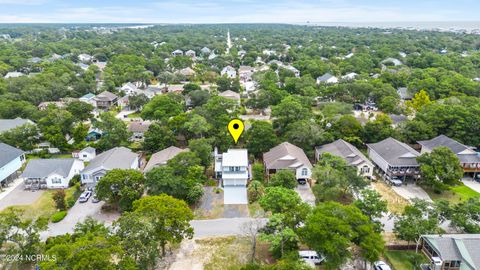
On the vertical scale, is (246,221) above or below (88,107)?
below

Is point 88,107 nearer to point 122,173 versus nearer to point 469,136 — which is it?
point 122,173

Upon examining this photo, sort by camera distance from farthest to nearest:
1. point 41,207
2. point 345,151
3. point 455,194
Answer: point 345,151 < point 455,194 < point 41,207

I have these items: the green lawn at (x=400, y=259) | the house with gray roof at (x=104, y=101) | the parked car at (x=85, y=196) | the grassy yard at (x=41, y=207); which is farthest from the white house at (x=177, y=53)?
the green lawn at (x=400, y=259)

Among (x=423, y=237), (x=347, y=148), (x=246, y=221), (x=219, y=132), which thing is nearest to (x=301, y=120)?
(x=347, y=148)

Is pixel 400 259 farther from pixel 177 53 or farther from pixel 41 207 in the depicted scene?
pixel 177 53

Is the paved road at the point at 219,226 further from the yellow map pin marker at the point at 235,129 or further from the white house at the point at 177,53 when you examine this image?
the white house at the point at 177,53

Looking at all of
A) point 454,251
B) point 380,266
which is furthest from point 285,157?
point 454,251
